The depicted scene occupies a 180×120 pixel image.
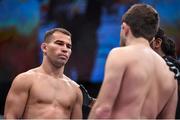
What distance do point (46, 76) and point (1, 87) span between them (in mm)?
3067

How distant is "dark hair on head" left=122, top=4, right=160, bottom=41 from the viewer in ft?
7.27

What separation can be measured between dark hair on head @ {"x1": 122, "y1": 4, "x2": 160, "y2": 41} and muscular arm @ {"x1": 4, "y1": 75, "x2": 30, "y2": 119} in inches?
43.2

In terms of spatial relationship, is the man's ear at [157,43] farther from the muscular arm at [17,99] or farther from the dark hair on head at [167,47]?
the muscular arm at [17,99]

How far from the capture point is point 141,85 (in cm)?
218

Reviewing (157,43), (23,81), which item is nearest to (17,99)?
(23,81)

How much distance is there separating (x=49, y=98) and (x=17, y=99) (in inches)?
9.5

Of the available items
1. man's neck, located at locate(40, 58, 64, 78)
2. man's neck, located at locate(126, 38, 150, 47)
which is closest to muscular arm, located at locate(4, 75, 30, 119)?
man's neck, located at locate(40, 58, 64, 78)

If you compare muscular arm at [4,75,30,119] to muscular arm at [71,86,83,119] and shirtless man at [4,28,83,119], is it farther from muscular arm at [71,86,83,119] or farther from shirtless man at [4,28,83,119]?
muscular arm at [71,86,83,119]

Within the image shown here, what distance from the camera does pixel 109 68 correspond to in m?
2.13

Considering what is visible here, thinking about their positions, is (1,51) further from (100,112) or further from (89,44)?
(100,112)

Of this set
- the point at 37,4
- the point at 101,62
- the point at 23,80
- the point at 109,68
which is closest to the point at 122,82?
the point at 109,68

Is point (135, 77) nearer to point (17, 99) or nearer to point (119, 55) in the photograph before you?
point (119, 55)

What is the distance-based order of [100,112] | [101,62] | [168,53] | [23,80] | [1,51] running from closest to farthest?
[100,112] < [168,53] < [23,80] < [101,62] < [1,51]

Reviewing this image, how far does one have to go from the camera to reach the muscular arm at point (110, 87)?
212cm
